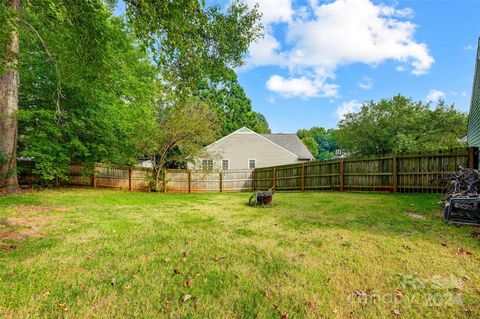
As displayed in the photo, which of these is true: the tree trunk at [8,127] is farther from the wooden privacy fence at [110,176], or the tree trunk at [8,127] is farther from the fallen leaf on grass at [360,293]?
A: the fallen leaf on grass at [360,293]

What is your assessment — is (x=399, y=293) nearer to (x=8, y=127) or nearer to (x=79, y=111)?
(x=8, y=127)

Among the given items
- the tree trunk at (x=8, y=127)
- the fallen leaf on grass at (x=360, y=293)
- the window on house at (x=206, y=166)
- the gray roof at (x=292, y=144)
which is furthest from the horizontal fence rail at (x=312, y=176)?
the gray roof at (x=292, y=144)

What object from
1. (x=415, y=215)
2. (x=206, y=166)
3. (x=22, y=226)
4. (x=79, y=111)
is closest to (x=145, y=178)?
(x=206, y=166)

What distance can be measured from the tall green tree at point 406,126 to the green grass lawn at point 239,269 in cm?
1508

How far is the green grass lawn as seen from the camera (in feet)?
6.96

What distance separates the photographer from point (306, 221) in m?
5.25

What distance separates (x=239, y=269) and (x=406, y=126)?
19.5 metres

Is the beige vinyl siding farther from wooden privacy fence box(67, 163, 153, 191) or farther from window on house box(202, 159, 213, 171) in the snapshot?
wooden privacy fence box(67, 163, 153, 191)

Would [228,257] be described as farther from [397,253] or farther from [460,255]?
[460,255]

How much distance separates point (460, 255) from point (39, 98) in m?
15.5

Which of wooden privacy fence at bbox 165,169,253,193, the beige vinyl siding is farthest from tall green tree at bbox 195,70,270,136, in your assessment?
wooden privacy fence at bbox 165,169,253,193

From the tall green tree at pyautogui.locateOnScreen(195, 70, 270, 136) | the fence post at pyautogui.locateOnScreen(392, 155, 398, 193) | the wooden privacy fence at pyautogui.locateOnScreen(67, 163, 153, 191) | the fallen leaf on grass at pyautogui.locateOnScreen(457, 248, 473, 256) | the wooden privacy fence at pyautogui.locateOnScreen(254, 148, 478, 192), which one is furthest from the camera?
the tall green tree at pyautogui.locateOnScreen(195, 70, 270, 136)

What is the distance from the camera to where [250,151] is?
22.0 m

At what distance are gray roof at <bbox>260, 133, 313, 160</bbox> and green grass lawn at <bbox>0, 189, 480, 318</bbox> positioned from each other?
18718 millimetres
